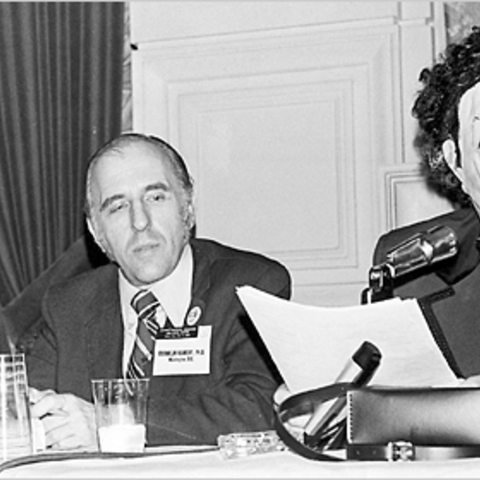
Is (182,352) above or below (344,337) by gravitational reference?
below

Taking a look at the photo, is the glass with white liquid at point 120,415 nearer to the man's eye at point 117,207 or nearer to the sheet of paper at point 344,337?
the sheet of paper at point 344,337

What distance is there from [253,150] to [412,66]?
715 mm

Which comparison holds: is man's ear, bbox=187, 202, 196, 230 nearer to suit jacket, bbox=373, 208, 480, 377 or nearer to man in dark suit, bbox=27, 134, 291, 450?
man in dark suit, bbox=27, 134, 291, 450

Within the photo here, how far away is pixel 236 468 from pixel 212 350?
1.53 metres

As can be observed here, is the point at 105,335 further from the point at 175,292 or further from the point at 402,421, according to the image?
the point at 402,421

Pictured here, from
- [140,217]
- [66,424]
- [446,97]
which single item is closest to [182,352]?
[140,217]

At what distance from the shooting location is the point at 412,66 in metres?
4.19

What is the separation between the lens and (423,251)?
178 centimetres

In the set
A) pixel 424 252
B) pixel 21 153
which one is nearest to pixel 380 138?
pixel 21 153

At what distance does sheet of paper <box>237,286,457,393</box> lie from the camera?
162 centimetres

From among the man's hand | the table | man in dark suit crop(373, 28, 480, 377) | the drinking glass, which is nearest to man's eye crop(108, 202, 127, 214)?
man in dark suit crop(373, 28, 480, 377)

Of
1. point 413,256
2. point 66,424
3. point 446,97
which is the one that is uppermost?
point 446,97

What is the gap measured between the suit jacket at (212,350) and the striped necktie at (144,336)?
0.06 meters

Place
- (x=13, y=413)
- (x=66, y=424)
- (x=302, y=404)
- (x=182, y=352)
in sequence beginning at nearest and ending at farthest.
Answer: (x=302, y=404) < (x=13, y=413) < (x=66, y=424) < (x=182, y=352)
